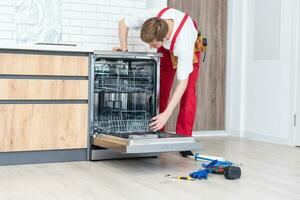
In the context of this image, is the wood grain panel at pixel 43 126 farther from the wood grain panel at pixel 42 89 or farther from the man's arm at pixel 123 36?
the man's arm at pixel 123 36

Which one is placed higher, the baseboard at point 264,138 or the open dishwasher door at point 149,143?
the open dishwasher door at point 149,143

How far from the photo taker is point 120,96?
→ 13.0ft

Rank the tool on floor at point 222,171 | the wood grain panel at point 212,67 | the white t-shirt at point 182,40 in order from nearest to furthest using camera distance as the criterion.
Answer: the tool on floor at point 222,171 → the white t-shirt at point 182,40 → the wood grain panel at point 212,67

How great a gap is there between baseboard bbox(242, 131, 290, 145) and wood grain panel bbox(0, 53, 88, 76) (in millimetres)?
2369

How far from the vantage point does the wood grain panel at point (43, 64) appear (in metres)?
3.33

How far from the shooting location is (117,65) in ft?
12.6

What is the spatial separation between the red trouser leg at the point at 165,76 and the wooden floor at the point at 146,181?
49cm

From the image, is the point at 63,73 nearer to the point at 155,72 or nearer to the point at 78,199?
the point at 155,72

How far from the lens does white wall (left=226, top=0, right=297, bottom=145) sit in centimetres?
489

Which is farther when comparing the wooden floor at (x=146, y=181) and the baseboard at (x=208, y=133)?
the baseboard at (x=208, y=133)

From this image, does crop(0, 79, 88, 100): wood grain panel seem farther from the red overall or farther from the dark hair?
the red overall

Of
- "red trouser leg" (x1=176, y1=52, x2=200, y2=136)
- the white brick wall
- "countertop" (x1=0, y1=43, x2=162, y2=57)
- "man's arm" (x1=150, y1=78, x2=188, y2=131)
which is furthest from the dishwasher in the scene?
the white brick wall

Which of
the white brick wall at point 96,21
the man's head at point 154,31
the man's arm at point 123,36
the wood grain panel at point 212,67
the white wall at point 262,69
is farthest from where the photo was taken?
the wood grain panel at point 212,67

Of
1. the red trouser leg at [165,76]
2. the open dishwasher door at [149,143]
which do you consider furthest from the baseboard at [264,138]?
the open dishwasher door at [149,143]
